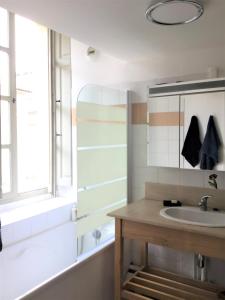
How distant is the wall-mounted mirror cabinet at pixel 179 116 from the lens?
6.85 feet

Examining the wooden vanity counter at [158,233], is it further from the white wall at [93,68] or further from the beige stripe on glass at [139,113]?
the white wall at [93,68]

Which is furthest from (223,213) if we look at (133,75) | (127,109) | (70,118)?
(70,118)

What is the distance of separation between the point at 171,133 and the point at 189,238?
2.86 feet

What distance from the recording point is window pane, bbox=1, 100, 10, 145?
8.71ft

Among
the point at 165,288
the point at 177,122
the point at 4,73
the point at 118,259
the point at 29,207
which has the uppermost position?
the point at 4,73

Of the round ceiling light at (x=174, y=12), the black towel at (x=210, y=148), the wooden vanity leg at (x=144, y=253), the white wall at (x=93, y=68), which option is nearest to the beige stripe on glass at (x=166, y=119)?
the black towel at (x=210, y=148)

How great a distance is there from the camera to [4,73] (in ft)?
8.76

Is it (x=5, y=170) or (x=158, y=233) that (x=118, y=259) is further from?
(x=5, y=170)

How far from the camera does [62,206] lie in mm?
2844

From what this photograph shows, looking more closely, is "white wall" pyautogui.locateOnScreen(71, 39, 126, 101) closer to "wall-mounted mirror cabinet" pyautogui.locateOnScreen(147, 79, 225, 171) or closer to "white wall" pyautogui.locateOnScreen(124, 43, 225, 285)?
"white wall" pyautogui.locateOnScreen(124, 43, 225, 285)

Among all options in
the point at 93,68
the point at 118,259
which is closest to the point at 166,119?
the point at 93,68

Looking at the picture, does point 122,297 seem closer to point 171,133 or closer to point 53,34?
point 171,133

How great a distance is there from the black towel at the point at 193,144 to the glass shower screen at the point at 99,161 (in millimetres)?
587

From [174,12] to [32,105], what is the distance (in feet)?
6.40
